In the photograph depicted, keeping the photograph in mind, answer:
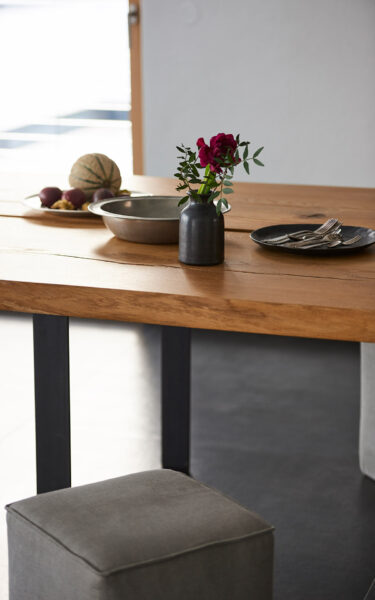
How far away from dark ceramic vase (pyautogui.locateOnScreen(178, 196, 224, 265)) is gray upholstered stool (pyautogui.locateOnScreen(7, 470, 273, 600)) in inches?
17.4

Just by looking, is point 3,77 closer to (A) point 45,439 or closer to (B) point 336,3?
(B) point 336,3

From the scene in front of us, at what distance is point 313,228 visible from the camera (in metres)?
1.90

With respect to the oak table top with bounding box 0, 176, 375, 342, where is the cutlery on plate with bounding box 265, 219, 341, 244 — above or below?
above

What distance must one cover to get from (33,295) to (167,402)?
1.02m

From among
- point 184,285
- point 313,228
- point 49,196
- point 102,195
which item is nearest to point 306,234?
point 313,228

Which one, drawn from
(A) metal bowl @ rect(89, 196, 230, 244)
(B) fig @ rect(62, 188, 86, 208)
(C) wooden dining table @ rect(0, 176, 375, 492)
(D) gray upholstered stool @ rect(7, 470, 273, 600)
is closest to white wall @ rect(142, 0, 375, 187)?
(C) wooden dining table @ rect(0, 176, 375, 492)

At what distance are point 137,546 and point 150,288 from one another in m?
0.45

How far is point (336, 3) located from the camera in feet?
12.5

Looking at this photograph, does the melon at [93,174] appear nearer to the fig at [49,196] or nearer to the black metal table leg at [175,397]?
the fig at [49,196]

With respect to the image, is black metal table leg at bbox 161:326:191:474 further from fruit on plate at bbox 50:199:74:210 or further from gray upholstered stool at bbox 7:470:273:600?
gray upholstered stool at bbox 7:470:273:600

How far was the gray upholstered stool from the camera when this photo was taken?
1206 millimetres

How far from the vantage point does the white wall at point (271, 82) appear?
3.87 metres

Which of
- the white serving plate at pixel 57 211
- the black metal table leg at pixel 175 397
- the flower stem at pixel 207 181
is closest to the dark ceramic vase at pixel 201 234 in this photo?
the flower stem at pixel 207 181

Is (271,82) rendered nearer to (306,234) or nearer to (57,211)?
(57,211)
